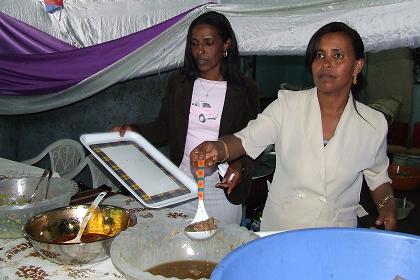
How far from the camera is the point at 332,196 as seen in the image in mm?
1613

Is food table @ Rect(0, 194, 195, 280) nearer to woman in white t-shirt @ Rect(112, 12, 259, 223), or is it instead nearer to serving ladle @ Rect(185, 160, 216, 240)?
serving ladle @ Rect(185, 160, 216, 240)

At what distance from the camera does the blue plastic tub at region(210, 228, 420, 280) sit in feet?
3.14

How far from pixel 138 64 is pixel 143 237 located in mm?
1642

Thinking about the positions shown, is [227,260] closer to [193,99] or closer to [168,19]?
[193,99]

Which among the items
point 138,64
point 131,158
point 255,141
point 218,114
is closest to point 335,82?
point 255,141

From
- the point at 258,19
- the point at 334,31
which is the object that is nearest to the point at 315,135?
the point at 334,31

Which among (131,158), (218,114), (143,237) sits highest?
(218,114)

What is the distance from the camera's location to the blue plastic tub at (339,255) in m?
0.96

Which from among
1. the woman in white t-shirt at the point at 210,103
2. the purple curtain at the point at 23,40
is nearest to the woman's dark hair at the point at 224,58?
the woman in white t-shirt at the point at 210,103

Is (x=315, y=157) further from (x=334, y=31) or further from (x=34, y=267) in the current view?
(x=34, y=267)

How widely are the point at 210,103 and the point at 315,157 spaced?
645mm

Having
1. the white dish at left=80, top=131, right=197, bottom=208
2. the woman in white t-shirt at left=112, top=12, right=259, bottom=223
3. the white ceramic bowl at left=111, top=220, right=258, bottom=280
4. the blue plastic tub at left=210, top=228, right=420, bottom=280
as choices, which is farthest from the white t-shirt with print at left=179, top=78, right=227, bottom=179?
the blue plastic tub at left=210, top=228, right=420, bottom=280

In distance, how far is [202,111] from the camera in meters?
2.11

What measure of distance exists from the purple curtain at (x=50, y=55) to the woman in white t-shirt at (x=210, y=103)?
67 centimetres
